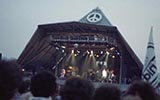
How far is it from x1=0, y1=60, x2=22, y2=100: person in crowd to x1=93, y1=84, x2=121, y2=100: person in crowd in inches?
31.1

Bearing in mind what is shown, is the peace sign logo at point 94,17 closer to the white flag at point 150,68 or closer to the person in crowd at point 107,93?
the white flag at point 150,68

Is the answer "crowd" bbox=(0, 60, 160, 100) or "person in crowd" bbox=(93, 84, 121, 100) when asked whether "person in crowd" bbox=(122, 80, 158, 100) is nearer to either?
"crowd" bbox=(0, 60, 160, 100)

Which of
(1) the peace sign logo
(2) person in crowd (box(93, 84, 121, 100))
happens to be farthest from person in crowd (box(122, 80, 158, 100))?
(1) the peace sign logo

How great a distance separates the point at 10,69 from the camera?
2.79 m

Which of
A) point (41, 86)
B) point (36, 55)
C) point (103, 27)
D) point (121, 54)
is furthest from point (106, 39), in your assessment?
point (41, 86)

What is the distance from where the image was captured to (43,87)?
3562mm

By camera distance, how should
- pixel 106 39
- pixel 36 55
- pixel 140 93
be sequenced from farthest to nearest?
pixel 36 55 → pixel 106 39 → pixel 140 93

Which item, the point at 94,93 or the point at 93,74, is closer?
the point at 94,93

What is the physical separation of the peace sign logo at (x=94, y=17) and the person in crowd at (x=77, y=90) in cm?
2613

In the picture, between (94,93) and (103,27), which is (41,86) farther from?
(103,27)

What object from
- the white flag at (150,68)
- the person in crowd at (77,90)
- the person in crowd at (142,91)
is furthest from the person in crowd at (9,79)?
the white flag at (150,68)

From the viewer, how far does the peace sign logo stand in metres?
29.5

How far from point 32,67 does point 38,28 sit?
4.95m

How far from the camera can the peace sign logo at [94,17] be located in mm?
29502
